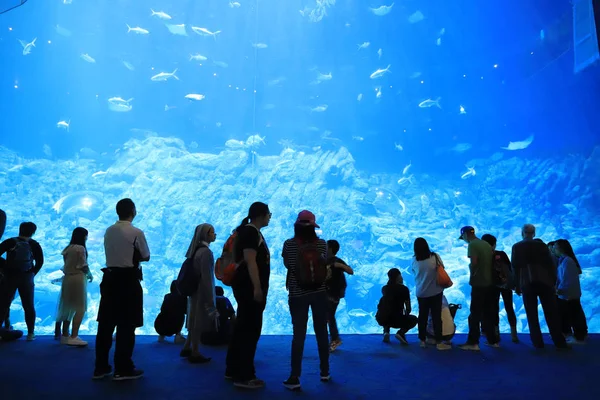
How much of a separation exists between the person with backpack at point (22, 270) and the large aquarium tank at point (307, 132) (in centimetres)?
1653

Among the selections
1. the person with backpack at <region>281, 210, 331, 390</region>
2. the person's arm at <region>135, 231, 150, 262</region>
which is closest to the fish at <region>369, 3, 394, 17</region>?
the person with backpack at <region>281, 210, 331, 390</region>

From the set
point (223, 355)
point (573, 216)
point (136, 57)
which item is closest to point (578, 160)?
point (573, 216)

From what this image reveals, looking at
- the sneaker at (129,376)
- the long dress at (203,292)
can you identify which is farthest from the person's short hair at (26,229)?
the sneaker at (129,376)

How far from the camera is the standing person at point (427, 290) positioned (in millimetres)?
4852

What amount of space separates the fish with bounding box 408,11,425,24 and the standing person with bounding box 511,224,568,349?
131 ft

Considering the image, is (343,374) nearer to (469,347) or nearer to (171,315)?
(469,347)

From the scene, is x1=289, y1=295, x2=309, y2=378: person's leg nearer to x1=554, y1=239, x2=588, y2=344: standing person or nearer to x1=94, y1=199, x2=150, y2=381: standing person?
x1=94, y1=199, x2=150, y2=381: standing person

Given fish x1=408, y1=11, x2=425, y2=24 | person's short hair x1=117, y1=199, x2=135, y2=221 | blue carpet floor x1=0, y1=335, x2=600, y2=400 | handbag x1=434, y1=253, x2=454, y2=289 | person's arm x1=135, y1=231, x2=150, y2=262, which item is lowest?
blue carpet floor x1=0, y1=335, x2=600, y2=400

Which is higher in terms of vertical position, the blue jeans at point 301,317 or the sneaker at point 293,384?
the blue jeans at point 301,317

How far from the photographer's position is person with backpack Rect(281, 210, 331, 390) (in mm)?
2949

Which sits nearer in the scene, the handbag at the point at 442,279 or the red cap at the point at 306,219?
the red cap at the point at 306,219

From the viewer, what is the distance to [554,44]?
30.0m

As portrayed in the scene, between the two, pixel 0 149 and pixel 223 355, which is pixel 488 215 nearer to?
pixel 223 355

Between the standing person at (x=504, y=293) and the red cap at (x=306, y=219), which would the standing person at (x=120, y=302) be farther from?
the standing person at (x=504, y=293)
